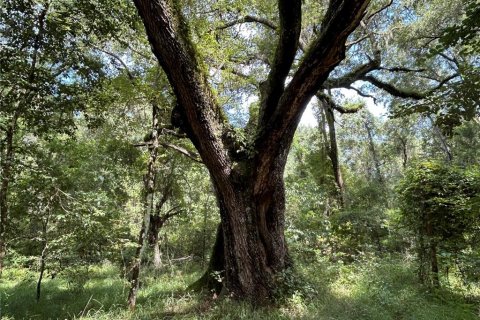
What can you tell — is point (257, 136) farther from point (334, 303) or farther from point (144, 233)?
point (144, 233)

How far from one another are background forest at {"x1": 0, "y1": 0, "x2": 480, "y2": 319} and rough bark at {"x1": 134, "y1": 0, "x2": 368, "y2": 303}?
0.15 m

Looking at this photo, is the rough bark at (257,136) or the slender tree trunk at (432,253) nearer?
the rough bark at (257,136)

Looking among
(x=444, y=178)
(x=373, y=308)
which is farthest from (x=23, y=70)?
(x=444, y=178)

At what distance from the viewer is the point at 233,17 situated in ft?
27.6

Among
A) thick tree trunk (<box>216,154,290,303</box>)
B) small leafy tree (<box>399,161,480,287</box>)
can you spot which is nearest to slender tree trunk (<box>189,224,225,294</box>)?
thick tree trunk (<box>216,154,290,303</box>)

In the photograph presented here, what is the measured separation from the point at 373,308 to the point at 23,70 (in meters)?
5.67

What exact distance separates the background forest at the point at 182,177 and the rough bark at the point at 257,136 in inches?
5.8

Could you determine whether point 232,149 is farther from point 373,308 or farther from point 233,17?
point 233,17

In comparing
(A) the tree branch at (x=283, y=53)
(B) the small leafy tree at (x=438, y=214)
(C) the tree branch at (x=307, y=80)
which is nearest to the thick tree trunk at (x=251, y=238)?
(C) the tree branch at (x=307, y=80)

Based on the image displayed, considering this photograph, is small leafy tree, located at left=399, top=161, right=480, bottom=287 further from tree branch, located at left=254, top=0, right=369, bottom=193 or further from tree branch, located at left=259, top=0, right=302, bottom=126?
tree branch, located at left=259, top=0, right=302, bottom=126

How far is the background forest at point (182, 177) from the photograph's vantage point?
4.33 m

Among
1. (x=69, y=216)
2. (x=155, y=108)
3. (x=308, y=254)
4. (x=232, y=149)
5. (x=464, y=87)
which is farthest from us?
(x=308, y=254)

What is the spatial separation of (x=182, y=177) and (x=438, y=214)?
741cm

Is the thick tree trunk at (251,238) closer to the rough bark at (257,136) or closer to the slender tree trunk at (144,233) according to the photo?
the rough bark at (257,136)
